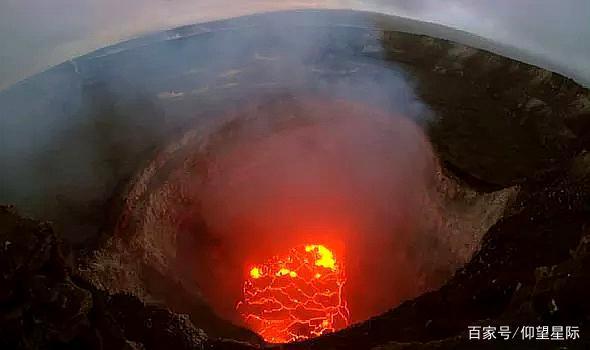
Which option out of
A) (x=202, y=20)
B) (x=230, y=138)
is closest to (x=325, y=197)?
(x=230, y=138)

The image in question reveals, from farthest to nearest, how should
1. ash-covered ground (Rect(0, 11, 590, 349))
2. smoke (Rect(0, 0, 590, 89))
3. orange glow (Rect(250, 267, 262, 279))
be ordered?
orange glow (Rect(250, 267, 262, 279)), smoke (Rect(0, 0, 590, 89)), ash-covered ground (Rect(0, 11, 590, 349))

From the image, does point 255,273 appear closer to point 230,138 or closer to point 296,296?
point 296,296

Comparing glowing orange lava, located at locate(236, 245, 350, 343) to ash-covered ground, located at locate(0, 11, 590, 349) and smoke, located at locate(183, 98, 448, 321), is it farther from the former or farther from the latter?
ash-covered ground, located at locate(0, 11, 590, 349)

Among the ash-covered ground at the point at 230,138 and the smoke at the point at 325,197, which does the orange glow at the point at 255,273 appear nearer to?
the smoke at the point at 325,197

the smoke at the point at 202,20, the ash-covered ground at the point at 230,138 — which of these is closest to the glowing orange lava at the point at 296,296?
the ash-covered ground at the point at 230,138

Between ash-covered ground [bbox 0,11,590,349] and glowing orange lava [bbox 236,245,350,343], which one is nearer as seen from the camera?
ash-covered ground [bbox 0,11,590,349]

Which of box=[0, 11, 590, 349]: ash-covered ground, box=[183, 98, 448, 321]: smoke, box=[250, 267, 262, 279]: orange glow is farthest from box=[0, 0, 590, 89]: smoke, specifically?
box=[250, 267, 262, 279]: orange glow

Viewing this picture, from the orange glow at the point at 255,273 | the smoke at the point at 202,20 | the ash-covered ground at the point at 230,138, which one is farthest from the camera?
the orange glow at the point at 255,273

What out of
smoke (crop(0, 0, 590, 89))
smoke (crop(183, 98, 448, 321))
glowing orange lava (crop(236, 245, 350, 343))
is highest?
smoke (crop(0, 0, 590, 89))

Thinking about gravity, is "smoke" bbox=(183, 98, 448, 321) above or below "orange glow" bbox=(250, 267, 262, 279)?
above
